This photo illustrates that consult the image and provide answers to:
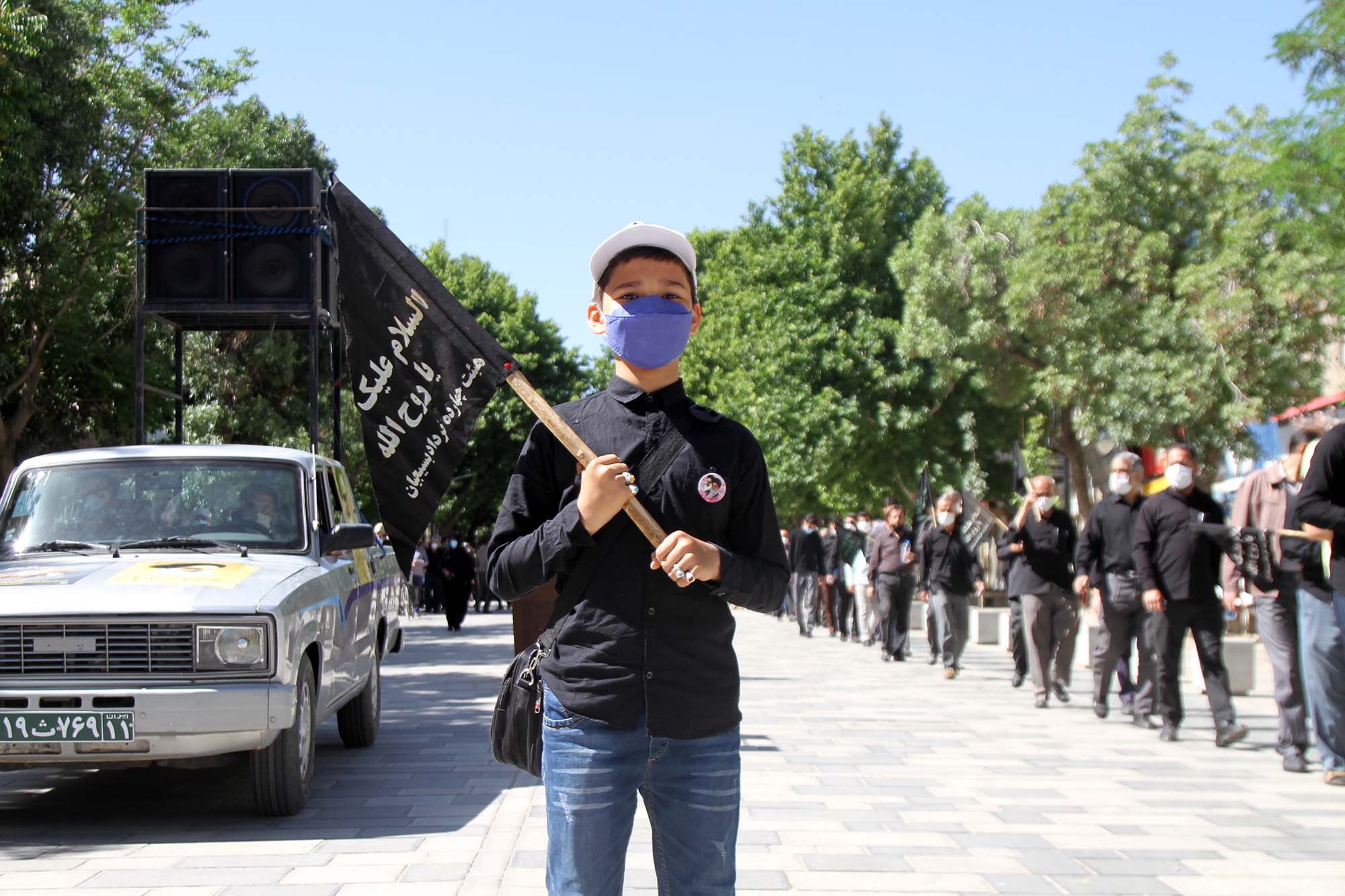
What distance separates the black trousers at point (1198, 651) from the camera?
1023 cm

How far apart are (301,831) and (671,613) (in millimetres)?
4558

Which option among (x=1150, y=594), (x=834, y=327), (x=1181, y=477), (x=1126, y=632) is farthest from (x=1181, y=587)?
(x=834, y=327)

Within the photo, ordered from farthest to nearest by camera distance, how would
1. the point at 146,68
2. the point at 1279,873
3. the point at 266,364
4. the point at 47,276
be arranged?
the point at 266,364 → the point at 146,68 → the point at 47,276 → the point at 1279,873

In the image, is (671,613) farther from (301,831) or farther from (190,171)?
(190,171)

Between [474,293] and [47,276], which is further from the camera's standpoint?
[474,293]

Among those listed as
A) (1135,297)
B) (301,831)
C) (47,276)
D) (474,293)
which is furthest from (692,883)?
(474,293)

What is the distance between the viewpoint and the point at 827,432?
40.1 m

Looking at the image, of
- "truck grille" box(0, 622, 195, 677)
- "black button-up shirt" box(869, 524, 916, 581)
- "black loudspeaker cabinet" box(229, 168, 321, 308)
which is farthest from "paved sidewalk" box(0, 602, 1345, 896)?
"black button-up shirt" box(869, 524, 916, 581)

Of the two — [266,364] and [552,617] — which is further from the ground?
[266,364]

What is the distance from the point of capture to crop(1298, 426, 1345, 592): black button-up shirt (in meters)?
7.62

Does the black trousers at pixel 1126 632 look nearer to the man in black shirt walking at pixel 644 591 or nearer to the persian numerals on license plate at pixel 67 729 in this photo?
the persian numerals on license plate at pixel 67 729

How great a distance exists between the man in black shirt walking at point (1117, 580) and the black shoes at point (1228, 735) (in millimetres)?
976

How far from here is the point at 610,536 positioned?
313 centimetres

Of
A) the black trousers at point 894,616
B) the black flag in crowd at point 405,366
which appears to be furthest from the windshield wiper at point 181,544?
the black trousers at point 894,616
